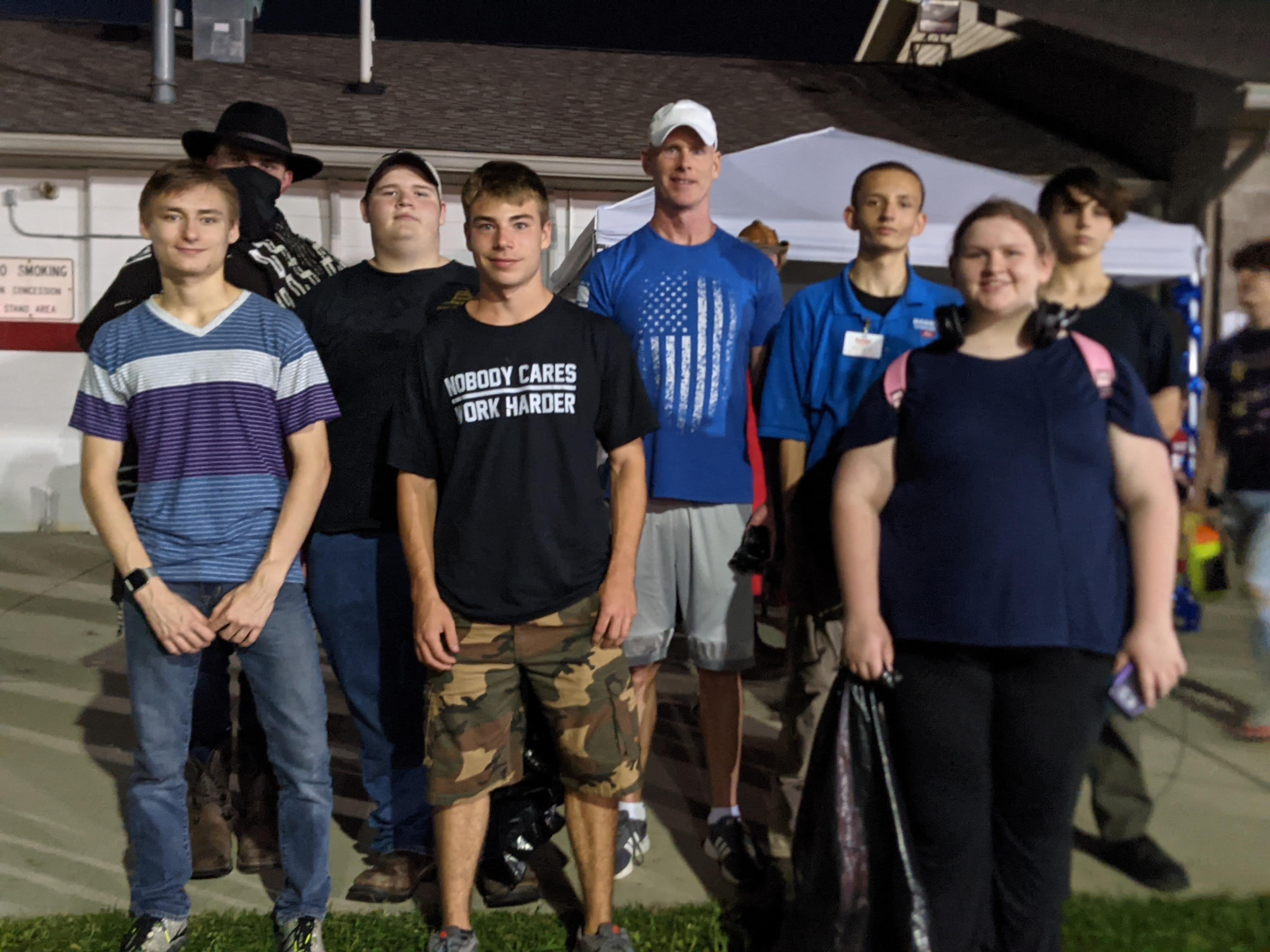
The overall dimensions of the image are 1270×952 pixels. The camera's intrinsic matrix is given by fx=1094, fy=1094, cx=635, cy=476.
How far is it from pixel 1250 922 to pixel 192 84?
40.2ft

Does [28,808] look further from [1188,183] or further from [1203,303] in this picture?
[1188,183]

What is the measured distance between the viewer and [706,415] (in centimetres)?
Answer: 317

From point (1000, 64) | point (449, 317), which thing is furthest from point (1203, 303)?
point (1000, 64)

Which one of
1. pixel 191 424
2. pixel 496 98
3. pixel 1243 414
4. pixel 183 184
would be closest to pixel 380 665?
pixel 191 424

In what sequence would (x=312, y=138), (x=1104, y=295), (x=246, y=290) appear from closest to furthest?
(x=1104, y=295), (x=246, y=290), (x=312, y=138)

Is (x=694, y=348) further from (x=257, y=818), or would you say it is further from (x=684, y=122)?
(x=257, y=818)

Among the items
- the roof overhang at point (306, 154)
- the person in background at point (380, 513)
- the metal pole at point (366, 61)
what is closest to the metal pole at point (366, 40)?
the metal pole at point (366, 61)

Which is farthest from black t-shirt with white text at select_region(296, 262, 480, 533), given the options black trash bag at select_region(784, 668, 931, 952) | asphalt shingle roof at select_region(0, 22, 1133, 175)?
asphalt shingle roof at select_region(0, 22, 1133, 175)

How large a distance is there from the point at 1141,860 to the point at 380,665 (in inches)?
89.0

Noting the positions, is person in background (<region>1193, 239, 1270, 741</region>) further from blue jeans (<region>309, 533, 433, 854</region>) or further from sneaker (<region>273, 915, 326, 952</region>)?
sneaker (<region>273, 915, 326, 952</region>)

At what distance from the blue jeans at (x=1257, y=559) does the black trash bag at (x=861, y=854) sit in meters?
0.98

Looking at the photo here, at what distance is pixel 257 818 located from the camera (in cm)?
340

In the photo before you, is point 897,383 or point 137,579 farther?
point 137,579

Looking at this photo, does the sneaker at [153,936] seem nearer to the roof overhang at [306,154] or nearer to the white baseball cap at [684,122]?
the white baseball cap at [684,122]
